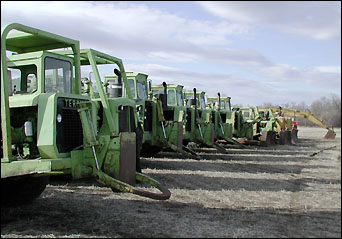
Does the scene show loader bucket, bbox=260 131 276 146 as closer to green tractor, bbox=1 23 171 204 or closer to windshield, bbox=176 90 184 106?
windshield, bbox=176 90 184 106

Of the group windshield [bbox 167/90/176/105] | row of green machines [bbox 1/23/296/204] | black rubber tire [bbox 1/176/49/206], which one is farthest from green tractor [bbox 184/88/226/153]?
black rubber tire [bbox 1/176/49/206]

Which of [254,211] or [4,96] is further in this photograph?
[254,211]

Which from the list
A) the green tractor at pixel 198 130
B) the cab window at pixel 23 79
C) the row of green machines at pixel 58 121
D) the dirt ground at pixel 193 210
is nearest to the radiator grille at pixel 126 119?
the row of green machines at pixel 58 121

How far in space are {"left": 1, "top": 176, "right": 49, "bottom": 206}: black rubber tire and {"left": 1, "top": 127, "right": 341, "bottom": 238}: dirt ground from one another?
12 centimetres

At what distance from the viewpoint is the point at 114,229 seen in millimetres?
4703

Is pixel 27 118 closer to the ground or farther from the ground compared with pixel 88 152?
farther from the ground

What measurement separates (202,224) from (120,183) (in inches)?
45.7

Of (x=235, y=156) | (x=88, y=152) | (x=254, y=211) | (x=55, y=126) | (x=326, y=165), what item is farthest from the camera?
(x=235, y=156)

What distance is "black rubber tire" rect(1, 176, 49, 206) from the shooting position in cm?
550

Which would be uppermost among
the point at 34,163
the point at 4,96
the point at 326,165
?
the point at 4,96

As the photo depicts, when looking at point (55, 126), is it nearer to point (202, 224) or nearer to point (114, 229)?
point (114, 229)

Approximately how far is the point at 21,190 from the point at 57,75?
1686mm

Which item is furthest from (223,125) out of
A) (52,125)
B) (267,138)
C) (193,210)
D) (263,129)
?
(52,125)

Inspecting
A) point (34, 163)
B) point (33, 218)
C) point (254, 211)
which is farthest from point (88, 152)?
point (254, 211)
